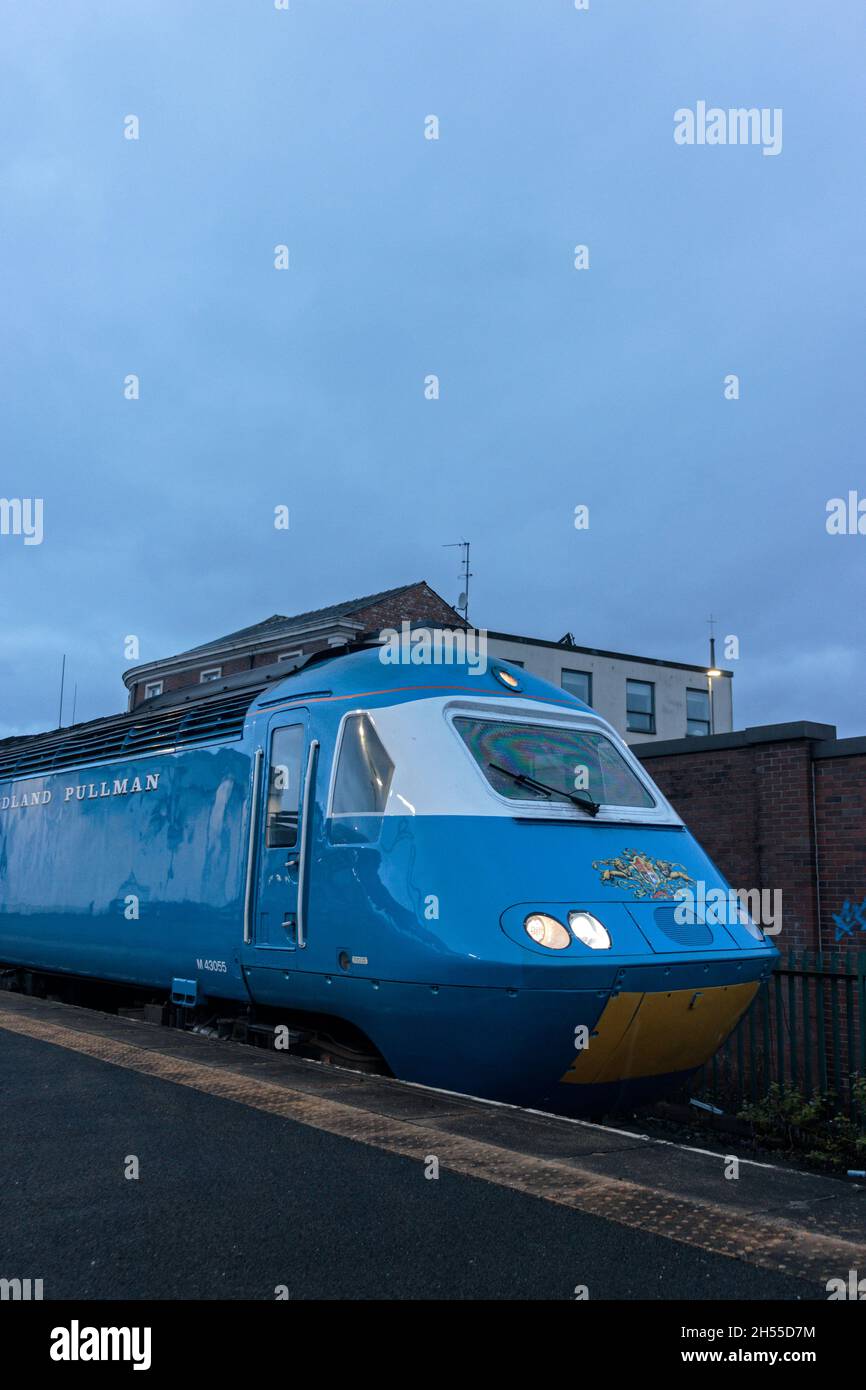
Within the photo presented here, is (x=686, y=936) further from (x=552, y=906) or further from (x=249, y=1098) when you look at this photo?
(x=249, y=1098)

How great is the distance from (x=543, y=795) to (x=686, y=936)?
51.2 inches

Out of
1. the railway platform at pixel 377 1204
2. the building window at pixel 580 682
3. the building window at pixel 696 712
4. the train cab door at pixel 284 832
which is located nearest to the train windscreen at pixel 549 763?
the train cab door at pixel 284 832

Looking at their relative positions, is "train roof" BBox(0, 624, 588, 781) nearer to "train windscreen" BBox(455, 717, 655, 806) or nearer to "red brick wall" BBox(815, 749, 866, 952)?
"train windscreen" BBox(455, 717, 655, 806)

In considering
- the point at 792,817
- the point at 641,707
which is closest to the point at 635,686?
the point at 641,707

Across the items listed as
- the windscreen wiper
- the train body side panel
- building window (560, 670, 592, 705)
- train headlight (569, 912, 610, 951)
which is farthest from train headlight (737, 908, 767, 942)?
building window (560, 670, 592, 705)

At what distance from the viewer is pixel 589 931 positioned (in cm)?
655

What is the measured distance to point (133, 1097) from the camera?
6477 millimetres

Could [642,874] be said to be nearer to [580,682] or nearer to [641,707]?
[580,682]

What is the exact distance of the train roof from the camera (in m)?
7.95

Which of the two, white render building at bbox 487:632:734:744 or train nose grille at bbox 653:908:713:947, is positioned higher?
white render building at bbox 487:632:734:744

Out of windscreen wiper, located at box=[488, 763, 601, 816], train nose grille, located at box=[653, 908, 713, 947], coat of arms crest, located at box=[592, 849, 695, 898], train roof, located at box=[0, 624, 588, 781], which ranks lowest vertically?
train nose grille, located at box=[653, 908, 713, 947]

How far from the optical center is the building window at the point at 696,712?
4362 cm

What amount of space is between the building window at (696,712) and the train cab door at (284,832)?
3665 cm

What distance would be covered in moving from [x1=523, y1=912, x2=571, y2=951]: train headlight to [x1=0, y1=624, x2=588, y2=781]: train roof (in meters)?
1.88
